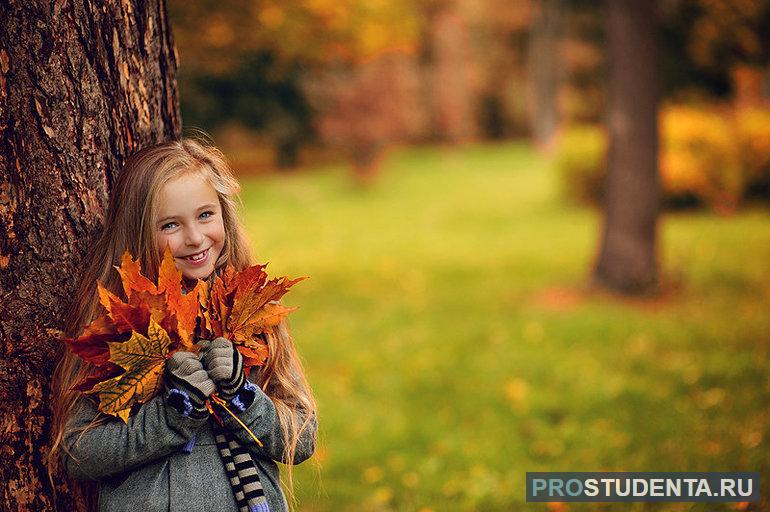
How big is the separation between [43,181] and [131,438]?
745mm

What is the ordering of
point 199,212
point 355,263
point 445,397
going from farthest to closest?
1. point 355,263
2. point 445,397
3. point 199,212

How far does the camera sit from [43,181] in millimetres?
2061

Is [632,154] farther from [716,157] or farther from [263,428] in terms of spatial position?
[263,428]

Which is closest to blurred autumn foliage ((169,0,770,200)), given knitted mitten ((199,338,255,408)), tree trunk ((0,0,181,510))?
tree trunk ((0,0,181,510))

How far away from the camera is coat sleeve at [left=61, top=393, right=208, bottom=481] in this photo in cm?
185

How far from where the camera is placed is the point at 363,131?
18766mm

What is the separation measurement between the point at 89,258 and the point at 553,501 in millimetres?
2816

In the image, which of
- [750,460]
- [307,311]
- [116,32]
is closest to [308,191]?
[307,311]

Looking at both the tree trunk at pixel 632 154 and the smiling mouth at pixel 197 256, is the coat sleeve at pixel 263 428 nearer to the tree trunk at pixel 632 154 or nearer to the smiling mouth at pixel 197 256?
the smiling mouth at pixel 197 256

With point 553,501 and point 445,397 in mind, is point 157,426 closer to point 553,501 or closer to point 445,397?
point 553,501

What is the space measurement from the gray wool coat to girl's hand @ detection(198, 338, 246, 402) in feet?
0.29

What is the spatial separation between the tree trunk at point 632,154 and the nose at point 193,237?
6.49m

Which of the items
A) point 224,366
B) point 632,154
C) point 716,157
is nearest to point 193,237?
point 224,366

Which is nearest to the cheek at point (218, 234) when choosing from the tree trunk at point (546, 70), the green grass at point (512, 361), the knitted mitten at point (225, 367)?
the knitted mitten at point (225, 367)
